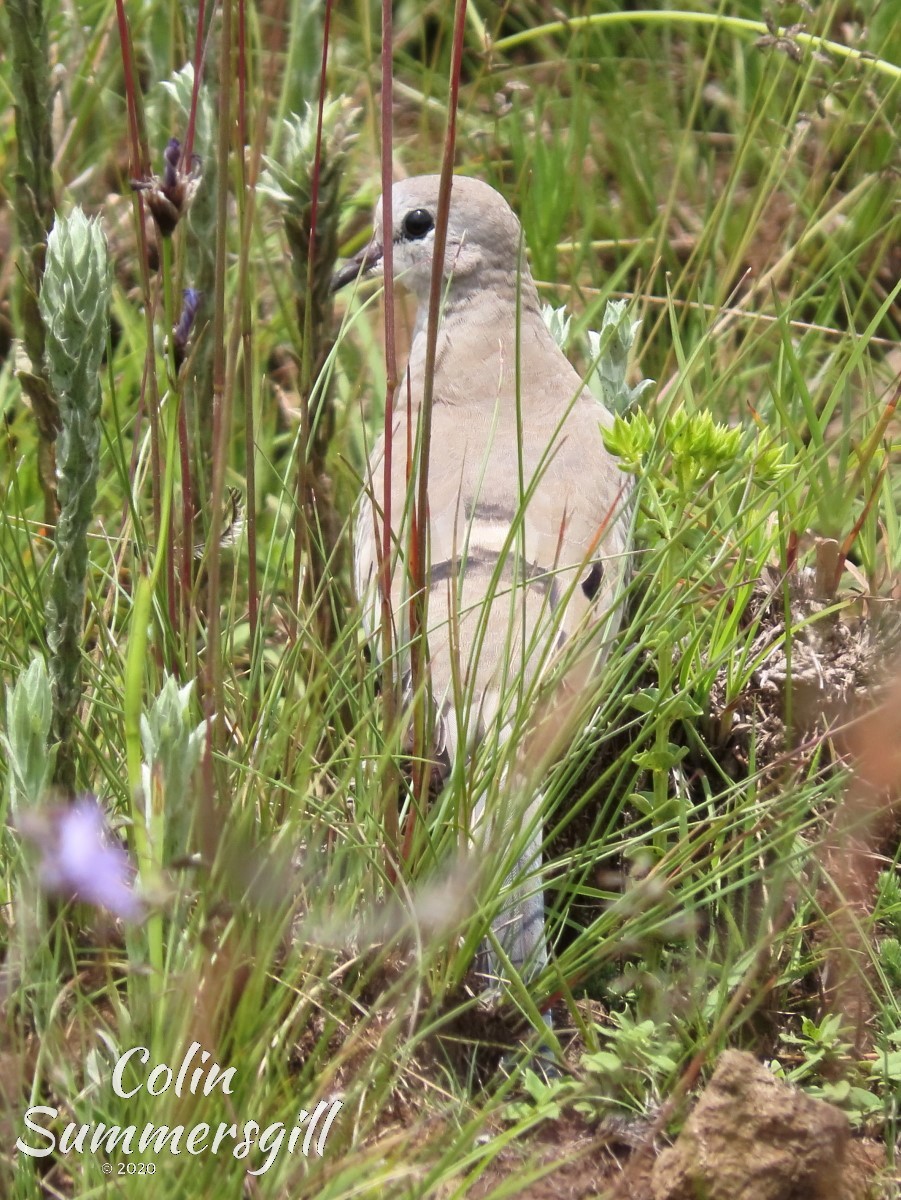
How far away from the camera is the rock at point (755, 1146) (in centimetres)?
178

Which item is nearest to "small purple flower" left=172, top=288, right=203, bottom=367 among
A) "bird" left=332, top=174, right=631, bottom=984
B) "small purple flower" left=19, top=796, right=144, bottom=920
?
"bird" left=332, top=174, right=631, bottom=984

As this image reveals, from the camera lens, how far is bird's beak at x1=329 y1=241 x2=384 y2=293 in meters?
3.42

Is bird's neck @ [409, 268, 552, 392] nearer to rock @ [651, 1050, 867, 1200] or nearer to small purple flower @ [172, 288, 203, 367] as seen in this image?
small purple flower @ [172, 288, 203, 367]

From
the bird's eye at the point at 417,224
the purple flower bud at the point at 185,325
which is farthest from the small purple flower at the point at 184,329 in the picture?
the bird's eye at the point at 417,224

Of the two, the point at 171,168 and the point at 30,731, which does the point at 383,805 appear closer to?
the point at 30,731

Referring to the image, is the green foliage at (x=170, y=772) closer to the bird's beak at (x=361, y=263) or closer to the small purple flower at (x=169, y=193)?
the small purple flower at (x=169, y=193)

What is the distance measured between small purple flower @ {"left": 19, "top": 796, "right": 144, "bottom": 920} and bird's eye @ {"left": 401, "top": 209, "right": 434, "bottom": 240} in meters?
1.98

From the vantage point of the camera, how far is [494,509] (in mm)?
2785

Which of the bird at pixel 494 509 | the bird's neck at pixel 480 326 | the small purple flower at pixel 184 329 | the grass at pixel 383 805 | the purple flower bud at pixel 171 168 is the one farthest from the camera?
the bird's neck at pixel 480 326

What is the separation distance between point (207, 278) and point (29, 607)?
0.64 meters

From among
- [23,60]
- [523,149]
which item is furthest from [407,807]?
[523,149]

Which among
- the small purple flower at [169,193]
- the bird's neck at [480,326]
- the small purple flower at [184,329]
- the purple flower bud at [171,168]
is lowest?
the bird's neck at [480,326]

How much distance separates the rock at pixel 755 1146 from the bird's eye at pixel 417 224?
228 centimetres

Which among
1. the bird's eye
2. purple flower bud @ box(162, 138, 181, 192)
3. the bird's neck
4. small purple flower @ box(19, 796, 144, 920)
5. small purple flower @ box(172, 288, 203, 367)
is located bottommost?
small purple flower @ box(19, 796, 144, 920)
